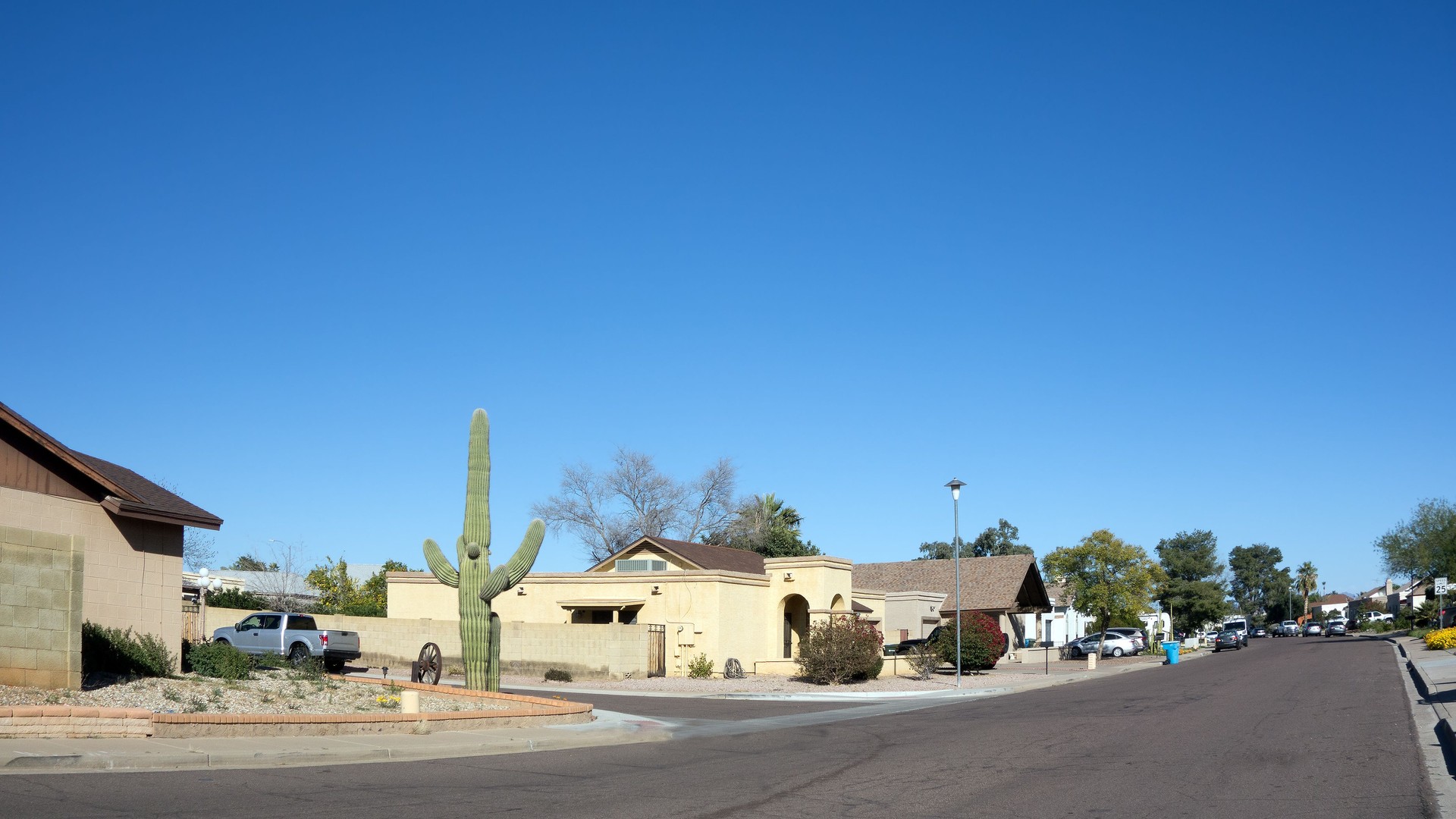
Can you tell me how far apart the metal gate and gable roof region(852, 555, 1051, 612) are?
2222cm

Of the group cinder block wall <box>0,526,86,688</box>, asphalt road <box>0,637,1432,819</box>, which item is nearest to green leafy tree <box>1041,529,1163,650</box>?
asphalt road <box>0,637,1432,819</box>

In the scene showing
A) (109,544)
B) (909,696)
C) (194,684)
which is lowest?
(909,696)

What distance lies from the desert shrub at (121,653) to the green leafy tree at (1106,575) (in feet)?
163

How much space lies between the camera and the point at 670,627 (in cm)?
3853

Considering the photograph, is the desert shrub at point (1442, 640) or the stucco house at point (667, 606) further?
the desert shrub at point (1442, 640)

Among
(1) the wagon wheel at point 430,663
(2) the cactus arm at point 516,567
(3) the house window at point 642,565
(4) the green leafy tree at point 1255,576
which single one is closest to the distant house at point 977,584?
(3) the house window at point 642,565

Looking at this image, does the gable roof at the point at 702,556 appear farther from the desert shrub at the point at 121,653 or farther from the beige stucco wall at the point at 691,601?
the desert shrub at the point at 121,653

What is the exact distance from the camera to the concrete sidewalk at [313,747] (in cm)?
1312

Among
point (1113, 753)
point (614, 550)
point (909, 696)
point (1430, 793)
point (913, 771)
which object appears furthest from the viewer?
point (614, 550)

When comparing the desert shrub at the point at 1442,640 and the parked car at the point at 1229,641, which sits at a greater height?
the desert shrub at the point at 1442,640

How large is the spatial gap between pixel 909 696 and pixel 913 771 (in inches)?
685

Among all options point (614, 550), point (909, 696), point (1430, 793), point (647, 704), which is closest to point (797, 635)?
point (909, 696)

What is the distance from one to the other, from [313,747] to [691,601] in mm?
23676

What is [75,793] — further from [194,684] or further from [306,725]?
[194,684]
